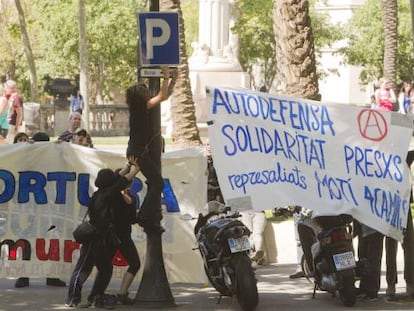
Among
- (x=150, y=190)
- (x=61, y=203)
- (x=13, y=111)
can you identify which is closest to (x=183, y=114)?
(x=13, y=111)

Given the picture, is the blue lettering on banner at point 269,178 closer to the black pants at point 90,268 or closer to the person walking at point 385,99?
the black pants at point 90,268

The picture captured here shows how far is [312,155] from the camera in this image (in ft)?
38.0

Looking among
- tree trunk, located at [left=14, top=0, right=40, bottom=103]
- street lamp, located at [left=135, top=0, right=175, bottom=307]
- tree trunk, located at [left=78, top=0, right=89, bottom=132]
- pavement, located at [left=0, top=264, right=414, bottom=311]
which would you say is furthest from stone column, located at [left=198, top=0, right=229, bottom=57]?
street lamp, located at [left=135, top=0, right=175, bottom=307]

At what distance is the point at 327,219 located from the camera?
38.2 ft

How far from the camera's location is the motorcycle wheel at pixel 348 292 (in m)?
11.4

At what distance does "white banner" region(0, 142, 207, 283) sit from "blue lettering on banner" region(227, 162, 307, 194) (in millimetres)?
1323

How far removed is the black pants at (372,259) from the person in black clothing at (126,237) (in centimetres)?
213

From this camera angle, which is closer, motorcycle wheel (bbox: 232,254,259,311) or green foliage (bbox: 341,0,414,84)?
motorcycle wheel (bbox: 232,254,259,311)

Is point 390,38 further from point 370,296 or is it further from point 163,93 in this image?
point 163,93

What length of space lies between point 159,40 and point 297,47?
8.19 meters

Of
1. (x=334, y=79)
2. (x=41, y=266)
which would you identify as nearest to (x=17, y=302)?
(x=41, y=266)

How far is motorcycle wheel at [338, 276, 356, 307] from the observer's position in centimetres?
1135

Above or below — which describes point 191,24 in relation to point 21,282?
above

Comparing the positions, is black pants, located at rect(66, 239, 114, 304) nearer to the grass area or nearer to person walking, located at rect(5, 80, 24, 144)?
person walking, located at rect(5, 80, 24, 144)
